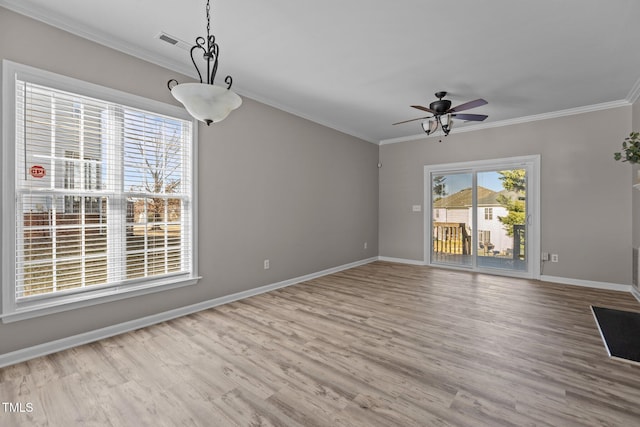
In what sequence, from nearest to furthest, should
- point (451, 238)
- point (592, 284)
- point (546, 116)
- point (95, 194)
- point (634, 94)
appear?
point (95, 194) < point (634, 94) < point (592, 284) < point (546, 116) < point (451, 238)

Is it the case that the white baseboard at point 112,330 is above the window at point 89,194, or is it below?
below

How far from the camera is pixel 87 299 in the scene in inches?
104

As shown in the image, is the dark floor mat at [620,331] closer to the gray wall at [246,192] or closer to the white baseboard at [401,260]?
the white baseboard at [401,260]

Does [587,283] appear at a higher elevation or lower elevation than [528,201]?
lower

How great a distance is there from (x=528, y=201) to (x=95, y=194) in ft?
20.3

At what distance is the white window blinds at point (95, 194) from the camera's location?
243cm

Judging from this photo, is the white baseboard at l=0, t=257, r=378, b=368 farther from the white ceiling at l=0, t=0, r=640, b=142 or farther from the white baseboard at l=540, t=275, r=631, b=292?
the white baseboard at l=540, t=275, r=631, b=292

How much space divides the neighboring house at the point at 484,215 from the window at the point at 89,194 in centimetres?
486

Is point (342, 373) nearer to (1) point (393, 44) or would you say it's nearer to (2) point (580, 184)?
(1) point (393, 44)

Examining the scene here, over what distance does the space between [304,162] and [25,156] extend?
11.0ft

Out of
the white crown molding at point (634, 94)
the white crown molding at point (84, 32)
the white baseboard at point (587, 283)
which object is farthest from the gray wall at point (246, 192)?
the white crown molding at point (634, 94)

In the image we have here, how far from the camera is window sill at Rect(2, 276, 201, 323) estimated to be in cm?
235

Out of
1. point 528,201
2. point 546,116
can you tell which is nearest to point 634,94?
point 546,116

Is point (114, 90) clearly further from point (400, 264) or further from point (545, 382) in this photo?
point (400, 264)
